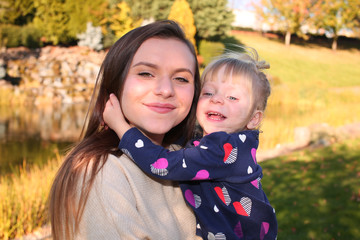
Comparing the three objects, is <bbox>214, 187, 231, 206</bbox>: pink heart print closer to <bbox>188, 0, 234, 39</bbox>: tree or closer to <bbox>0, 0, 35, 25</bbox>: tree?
<bbox>0, 0, 35, 25</bbox>: tree

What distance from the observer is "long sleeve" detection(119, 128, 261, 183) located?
1.66 metres

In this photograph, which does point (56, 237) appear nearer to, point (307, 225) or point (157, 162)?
point (157, 162)

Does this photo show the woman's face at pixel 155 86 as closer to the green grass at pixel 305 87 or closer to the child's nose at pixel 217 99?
the child's nose at pixel 217 99

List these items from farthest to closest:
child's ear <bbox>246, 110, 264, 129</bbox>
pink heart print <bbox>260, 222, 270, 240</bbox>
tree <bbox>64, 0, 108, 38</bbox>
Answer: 1. tree <bbox>64, 0, 108, 38</bbox>
2. child's ear <bbox>246, 110, 264, 129</bbox>
3. pink heart print <bbox>260, 222, 270, 240</bbox>

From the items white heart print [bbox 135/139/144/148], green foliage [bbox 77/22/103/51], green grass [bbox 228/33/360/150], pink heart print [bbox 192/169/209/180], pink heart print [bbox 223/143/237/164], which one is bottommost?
green grass [bbox 228/33/360/150]

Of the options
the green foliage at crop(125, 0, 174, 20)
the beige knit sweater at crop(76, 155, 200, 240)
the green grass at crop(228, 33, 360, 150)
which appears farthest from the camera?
the green foliage at crop(125, 0, 174, 20)

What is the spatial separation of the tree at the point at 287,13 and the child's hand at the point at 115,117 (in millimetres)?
41113

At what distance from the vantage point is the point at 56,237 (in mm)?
1524

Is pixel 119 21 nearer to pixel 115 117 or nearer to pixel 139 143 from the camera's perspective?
pixel 115 117

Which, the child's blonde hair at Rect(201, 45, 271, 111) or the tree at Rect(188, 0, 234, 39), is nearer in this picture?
the child's blonde hair at Rect(201, 45, 271, 111)

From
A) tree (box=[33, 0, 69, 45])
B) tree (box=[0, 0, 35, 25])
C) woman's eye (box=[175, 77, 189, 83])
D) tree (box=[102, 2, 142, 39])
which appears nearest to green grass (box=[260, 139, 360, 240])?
woman's eye (box=[175, 77, 189, 83])

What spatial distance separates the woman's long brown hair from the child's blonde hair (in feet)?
0.66

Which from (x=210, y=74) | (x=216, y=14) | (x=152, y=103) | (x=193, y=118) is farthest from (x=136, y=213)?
(x=216, y=14)

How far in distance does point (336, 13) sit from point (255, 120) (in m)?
43.9
